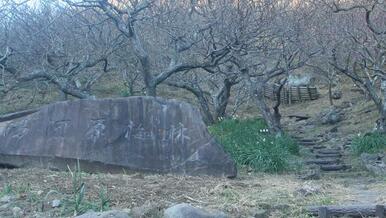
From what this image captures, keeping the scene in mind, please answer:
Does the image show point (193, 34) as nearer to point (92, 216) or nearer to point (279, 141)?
point (279, 141)

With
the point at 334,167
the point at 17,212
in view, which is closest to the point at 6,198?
the point at 17,212

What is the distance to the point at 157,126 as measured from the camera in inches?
382

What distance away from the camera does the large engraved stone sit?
940 cm

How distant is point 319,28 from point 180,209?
1193 cm

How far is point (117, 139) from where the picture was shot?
955 cm

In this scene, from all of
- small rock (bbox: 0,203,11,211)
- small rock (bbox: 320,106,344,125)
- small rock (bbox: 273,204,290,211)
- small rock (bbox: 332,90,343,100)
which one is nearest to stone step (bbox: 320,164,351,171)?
small rock (bbox: 273,204,290,211)

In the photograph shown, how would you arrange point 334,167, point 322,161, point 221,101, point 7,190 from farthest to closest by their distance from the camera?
point 221,101 < point 322,161 < point 334,167 < point 7,190

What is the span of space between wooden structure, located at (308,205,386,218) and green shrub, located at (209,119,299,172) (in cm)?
467

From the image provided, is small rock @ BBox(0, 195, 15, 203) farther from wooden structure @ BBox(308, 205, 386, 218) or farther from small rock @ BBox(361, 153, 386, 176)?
small rock @ BBox(361, 153, 386, 176)

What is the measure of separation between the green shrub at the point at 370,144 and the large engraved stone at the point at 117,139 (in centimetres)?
615

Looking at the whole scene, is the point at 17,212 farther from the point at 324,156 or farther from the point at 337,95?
the point at 337,95

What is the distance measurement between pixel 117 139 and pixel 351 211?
13.7ft

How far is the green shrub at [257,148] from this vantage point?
38.0 feet

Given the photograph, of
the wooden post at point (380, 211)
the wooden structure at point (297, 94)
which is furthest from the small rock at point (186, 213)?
the wooden structure at point (297, 94)
